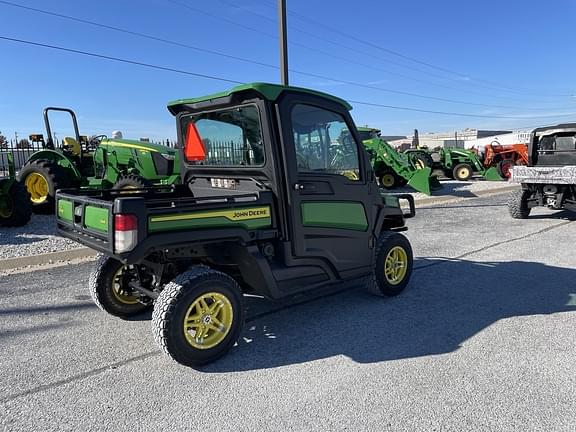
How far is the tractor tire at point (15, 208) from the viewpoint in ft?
28.5

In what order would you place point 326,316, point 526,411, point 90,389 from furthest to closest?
point 326,316, point 90,389, point 526,411

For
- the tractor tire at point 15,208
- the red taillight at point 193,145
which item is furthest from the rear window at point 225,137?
the tractor tire at point 15,208

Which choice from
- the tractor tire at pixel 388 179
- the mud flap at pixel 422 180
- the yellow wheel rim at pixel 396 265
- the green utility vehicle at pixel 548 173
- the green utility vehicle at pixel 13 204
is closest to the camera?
the yellow wheel rim at pixel 396 265

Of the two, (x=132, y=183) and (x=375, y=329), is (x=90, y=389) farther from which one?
(x=132, y=183)

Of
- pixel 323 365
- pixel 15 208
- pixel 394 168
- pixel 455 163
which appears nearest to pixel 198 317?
pixel 323 365

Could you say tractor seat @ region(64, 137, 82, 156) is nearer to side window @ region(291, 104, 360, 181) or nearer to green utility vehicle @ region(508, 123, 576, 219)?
side window @ region(291, 104, 360, 181)

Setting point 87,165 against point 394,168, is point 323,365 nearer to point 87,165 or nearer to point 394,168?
point 87,165

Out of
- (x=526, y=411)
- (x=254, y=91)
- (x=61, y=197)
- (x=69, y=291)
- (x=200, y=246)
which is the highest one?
(x=254, y=91)

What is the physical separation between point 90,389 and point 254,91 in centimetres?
254

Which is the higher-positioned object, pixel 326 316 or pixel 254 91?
pixel 254 91

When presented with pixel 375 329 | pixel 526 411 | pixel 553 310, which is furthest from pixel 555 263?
pixel 526 411

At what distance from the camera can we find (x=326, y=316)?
4461 mm

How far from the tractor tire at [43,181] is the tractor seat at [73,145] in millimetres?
943

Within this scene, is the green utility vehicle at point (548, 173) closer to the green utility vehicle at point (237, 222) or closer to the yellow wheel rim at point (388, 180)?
the yellow wheel rim at point (388, 180)
